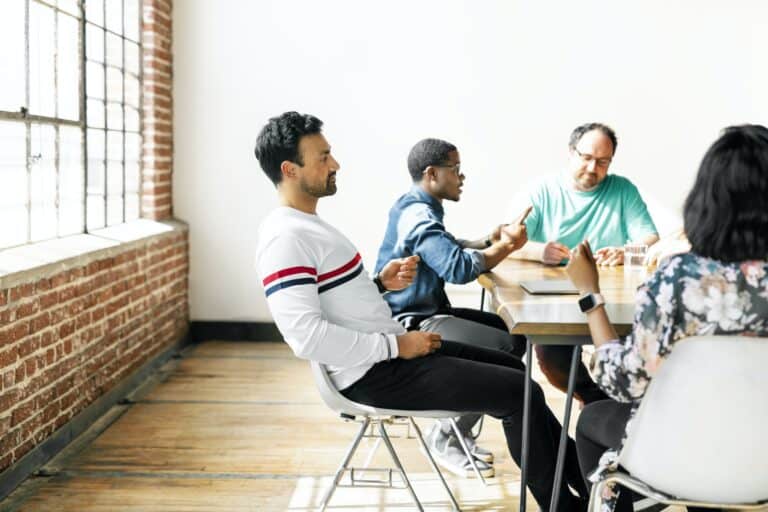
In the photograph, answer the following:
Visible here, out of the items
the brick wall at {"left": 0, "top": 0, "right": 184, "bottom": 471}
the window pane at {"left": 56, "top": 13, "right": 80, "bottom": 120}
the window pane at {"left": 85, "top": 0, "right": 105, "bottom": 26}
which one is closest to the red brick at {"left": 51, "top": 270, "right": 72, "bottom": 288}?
the brick wall at {"left": 0, "top": 0, "right": 184, "bottom": 471}

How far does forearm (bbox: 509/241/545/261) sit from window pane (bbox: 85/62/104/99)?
2.42 metres

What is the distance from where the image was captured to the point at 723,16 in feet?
19.6

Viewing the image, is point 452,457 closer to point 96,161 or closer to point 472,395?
point 472,395

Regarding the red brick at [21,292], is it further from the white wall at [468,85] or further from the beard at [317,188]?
the white wall at [468,85]

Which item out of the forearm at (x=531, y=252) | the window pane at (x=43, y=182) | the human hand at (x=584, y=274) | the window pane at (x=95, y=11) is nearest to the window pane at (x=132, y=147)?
the window pane at (x=95, y=11)

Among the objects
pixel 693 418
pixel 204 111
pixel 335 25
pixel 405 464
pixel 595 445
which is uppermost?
pixel 335 25

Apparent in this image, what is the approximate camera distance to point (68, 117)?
4.48 meters

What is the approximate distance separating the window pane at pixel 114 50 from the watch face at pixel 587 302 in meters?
3.75

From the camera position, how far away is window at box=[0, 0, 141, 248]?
3861 mm

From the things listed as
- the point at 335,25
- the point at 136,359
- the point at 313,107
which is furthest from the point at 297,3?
the point at 136,359

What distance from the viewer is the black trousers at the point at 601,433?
7.88 feet

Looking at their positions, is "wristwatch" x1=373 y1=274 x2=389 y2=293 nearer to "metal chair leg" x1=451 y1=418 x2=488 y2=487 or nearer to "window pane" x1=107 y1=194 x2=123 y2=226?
"metal chair leg" x1=451 y1=418 x2=488 y2=487

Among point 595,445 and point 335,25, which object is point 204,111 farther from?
point 595,445

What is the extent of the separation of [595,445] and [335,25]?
416 cm
